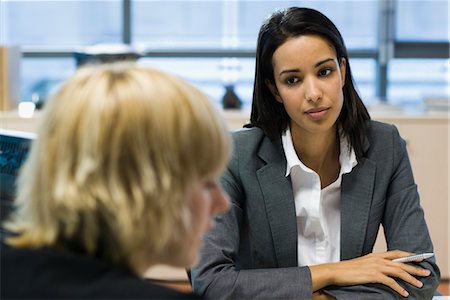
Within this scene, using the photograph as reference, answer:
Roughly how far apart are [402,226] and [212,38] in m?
2.83

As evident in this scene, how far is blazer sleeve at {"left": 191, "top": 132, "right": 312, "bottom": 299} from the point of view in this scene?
5.64 ft

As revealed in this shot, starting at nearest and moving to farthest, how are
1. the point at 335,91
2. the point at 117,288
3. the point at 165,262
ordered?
the point at 117,288 → the point at 165,262 → the point at 335,91

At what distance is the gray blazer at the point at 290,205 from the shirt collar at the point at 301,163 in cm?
2

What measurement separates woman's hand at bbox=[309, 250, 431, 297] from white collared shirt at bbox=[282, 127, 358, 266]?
0.50 ft

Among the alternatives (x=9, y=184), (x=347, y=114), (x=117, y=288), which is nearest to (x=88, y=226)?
(x=117, y=288)

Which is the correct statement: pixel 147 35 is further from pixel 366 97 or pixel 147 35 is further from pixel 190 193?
pixel 190 193

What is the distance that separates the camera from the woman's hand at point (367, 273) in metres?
1.75

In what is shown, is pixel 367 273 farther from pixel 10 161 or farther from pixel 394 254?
pixel 10 161

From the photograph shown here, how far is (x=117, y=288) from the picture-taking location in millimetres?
875

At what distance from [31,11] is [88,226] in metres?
3.81

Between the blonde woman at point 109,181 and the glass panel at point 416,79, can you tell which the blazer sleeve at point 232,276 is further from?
the glass panel at point 416,79

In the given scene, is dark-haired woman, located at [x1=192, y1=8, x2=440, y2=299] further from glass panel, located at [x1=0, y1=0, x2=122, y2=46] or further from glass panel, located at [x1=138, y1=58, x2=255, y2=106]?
glass panel, located at [x1=0, y1=0, x2=122, y2=46]

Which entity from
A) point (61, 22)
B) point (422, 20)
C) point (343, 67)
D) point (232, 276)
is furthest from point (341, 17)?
point (232, 276)

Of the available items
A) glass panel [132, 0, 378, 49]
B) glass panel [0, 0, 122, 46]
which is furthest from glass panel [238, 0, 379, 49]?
glass panel [0, 0, 122, 46]
